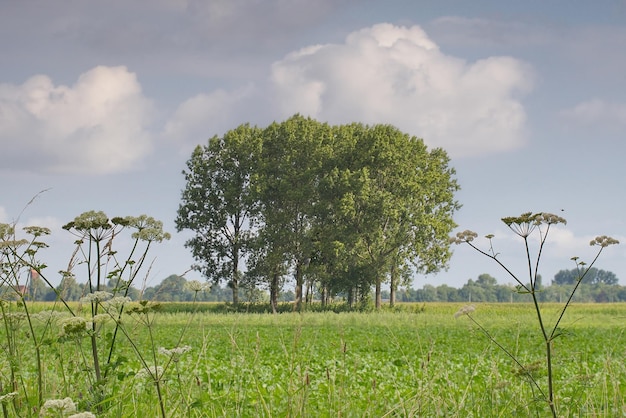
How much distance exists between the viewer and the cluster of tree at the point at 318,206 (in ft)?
132

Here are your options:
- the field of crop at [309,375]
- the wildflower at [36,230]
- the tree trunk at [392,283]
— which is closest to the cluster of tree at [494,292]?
the tree trunk at [392,283]

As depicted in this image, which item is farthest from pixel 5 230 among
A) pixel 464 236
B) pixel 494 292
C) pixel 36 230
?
pixel 494 292

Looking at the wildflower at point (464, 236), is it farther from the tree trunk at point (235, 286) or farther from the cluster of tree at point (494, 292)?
the cluster of tree at point (494, 292)

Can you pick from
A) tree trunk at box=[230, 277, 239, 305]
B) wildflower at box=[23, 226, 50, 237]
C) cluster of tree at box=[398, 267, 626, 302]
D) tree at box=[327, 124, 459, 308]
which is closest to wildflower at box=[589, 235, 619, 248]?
wildflower at box=[23, 226, 50, 237]

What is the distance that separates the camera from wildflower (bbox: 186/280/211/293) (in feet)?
10.9

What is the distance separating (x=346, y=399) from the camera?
200 inches

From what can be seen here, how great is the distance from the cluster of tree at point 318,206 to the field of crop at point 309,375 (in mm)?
15278

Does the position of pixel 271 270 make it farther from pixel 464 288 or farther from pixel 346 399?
pixel 464 288

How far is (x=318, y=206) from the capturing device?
1594 inches

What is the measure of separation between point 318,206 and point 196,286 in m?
37.2

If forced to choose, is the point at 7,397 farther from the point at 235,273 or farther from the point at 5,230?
the point at 235,273

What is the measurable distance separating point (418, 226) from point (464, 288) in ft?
282

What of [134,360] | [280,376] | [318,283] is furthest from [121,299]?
[318,283]

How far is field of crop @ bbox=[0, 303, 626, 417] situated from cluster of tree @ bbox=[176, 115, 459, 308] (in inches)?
601
